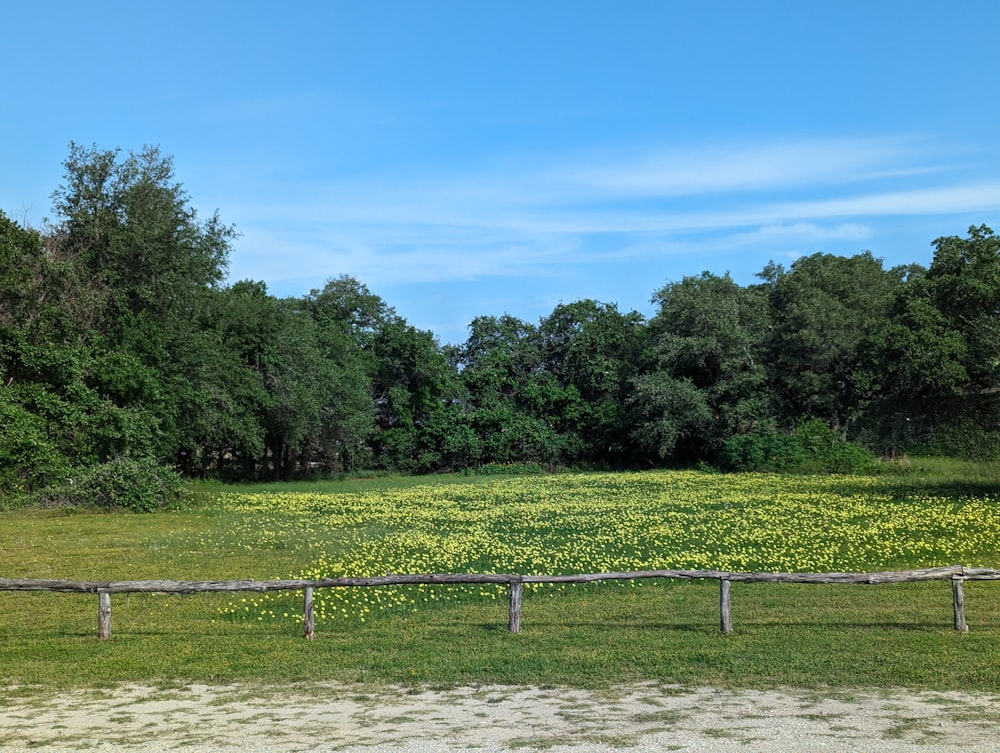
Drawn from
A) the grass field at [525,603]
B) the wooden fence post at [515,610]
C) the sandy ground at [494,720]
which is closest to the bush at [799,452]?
the grass field at [525,603]

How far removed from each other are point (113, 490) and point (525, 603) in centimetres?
2533

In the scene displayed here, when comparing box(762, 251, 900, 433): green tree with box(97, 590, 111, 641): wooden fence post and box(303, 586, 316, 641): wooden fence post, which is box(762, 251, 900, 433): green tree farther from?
box(97, 590, 111, 641): wooden fence post

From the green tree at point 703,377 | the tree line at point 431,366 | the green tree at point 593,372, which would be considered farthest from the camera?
the green tree at point 593,372

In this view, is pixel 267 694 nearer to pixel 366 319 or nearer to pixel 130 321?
pixel 130 321

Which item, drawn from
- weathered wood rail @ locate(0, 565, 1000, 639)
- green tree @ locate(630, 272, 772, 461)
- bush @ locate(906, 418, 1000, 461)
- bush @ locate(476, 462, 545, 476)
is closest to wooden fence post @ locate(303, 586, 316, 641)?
weathered wood rail @ locate(0, 565, 1000, 639)

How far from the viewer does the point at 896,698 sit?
31.6 feet

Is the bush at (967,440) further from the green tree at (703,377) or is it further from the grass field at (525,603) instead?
the green tree at (703,377)

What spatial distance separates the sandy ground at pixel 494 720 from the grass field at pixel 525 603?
618mm

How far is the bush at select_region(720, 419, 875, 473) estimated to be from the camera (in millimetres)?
52844

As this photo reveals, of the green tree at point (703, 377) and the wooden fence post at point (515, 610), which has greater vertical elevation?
the green tree at point (703, 377)

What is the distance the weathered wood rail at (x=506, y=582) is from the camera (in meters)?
12.8

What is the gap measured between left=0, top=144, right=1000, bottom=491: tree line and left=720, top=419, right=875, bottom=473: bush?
27 centimetres

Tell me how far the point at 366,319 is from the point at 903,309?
44552 millimetres

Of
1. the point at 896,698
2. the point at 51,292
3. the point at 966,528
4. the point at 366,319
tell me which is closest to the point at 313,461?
the point at 366,319
